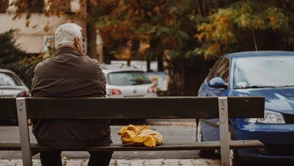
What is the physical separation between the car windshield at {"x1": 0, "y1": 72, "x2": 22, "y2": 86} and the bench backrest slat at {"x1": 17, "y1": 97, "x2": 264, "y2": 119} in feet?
40.2

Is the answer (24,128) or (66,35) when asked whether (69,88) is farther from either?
(24,128)

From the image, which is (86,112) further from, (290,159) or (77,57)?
(290,159)

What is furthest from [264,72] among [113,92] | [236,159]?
[113,92]

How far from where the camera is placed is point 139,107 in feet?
19.6

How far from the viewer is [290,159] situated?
790 centimetres

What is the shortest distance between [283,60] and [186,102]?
166 inches

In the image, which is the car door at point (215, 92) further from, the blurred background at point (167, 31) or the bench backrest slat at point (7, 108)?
the blurred background at point (167, 31)

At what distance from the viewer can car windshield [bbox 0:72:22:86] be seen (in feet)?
58.8

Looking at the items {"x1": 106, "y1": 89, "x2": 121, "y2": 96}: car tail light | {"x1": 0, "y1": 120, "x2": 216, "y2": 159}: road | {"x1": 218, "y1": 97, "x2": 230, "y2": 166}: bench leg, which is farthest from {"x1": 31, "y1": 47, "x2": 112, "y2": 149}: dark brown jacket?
{"x1": 106, "y1": 89, "x2": 121, "y2": 96}: car tail light

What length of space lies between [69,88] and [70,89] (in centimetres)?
1

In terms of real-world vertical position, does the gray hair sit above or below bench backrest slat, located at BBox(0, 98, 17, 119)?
above

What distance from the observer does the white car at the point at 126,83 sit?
1809 centimetres

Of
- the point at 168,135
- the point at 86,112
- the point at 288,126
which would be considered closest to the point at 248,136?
the point at 288,126

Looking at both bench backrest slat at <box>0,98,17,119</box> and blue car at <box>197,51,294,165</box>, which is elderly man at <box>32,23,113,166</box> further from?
blue car at <box>197,51,294,165</box>
